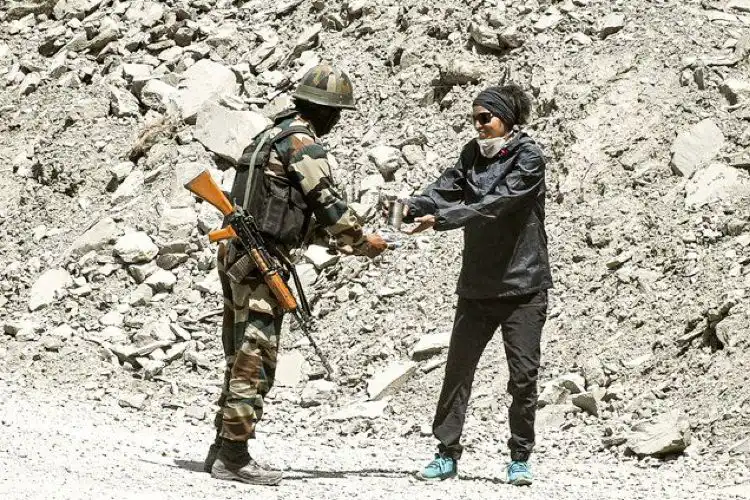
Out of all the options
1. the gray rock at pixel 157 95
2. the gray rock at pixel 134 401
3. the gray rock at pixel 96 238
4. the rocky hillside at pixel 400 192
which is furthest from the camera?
the gray rock at pixel 157 95

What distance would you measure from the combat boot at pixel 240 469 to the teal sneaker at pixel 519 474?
125 cm

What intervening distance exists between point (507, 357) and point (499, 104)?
1.34 meters

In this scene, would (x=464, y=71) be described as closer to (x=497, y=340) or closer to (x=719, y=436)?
(x=497, y=340)

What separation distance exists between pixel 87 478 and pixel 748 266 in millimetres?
Answer: 5060

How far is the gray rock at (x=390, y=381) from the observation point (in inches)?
382

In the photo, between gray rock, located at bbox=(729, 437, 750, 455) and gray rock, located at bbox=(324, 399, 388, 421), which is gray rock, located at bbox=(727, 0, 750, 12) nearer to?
gray rock, located at bbox=(324, 399, 388, 421)

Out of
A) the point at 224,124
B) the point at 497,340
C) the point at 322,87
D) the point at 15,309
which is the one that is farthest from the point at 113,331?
the point at 322,87

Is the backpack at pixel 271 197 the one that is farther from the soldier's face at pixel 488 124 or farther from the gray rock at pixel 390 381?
the gray rock at pixel 390 381

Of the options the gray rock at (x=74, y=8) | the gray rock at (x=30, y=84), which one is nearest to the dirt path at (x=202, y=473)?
the gray rock at (x=30, y=84)

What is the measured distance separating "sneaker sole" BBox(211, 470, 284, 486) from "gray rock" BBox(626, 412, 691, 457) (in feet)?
7.94

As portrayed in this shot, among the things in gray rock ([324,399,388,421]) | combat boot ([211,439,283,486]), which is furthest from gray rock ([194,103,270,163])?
combat boot ([211,439,283,486])

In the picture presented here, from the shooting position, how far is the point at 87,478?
6.62 m

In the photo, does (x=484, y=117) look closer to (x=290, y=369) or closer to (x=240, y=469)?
(x=240, y=469)

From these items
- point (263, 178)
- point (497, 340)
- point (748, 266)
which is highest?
point (263, 178)
